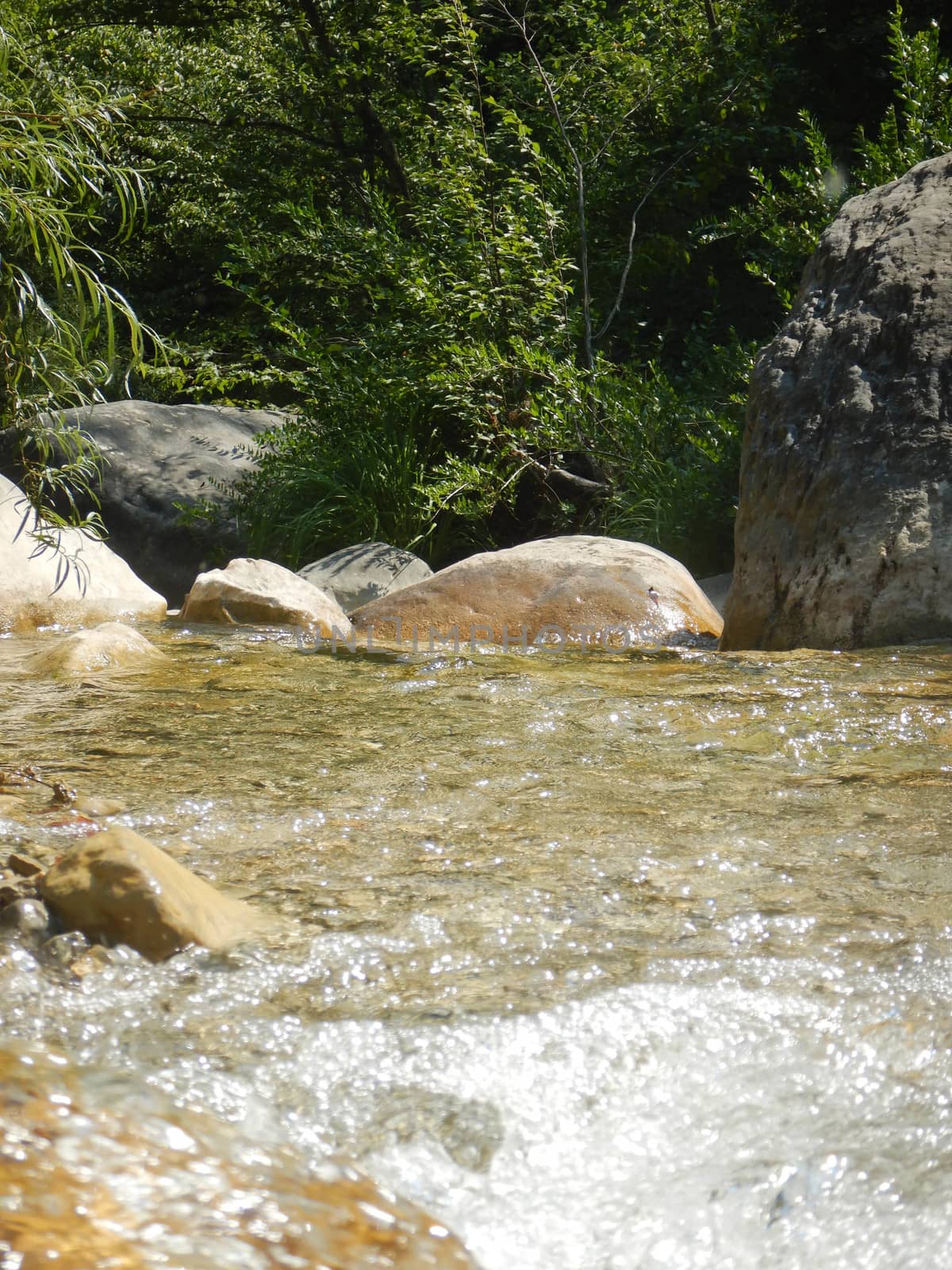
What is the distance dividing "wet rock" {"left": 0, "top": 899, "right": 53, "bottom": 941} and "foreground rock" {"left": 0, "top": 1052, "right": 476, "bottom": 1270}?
0.35m

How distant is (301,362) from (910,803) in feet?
29.1

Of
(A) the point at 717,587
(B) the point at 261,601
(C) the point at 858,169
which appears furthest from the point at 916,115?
(B) the point at 261,601

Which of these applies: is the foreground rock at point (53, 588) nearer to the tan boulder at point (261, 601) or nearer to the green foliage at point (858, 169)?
the tan boulder at point (261, 601)

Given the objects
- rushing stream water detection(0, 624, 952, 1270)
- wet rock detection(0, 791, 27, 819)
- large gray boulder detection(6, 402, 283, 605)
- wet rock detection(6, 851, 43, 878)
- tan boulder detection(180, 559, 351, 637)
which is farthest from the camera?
large gray boulder detection(6, 402, 283, 605)

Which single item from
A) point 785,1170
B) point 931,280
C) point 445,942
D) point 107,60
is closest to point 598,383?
point 931,280

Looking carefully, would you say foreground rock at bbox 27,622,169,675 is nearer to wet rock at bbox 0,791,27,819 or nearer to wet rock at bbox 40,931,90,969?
wet rock at bbox 0,791,27,819

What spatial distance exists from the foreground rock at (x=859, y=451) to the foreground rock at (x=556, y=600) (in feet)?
1.96

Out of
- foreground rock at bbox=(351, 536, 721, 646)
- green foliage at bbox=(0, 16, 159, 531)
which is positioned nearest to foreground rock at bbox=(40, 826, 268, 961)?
green foliage at bbox=(0, 16, 159, 531)

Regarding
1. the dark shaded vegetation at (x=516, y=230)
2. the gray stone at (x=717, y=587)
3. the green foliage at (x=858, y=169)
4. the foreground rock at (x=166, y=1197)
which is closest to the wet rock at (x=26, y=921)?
the foreground rock at (x=166, y=1197)

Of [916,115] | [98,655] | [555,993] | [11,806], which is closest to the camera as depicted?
[555,993]

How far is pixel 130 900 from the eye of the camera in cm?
186

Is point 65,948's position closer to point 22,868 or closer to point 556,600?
point 22,868

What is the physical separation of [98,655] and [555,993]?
3014 mm

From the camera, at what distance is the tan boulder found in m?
5.88
